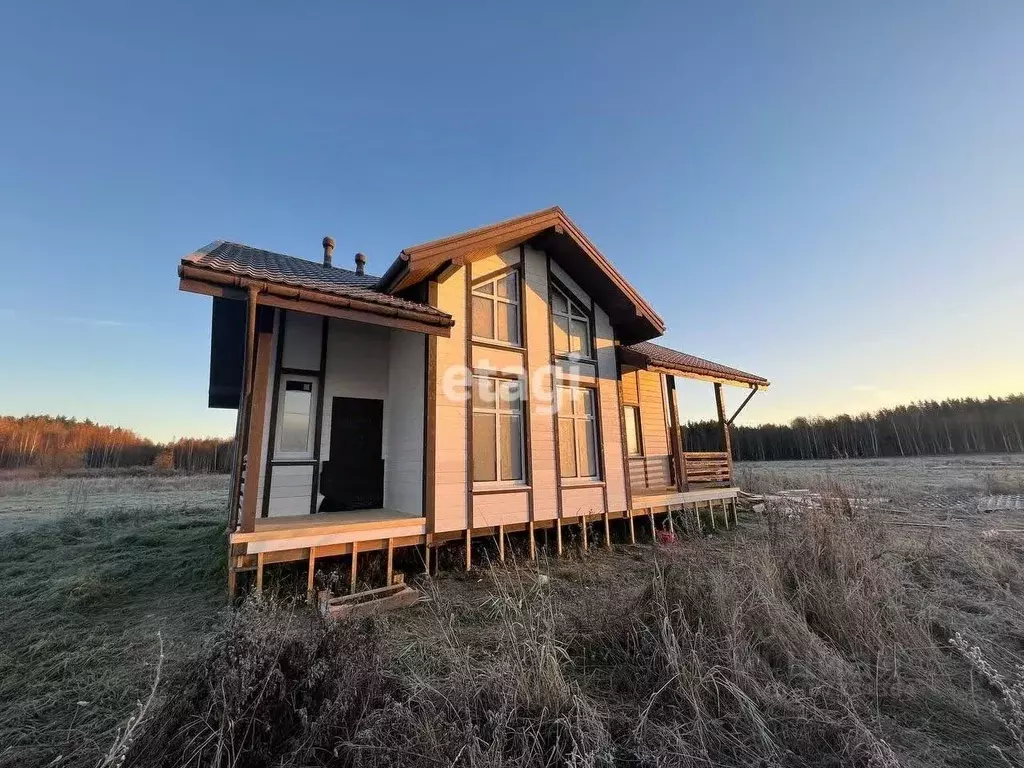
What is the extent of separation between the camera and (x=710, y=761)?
7.72ft

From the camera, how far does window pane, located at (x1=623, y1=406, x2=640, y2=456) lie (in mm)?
11359

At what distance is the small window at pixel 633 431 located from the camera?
11.4 m

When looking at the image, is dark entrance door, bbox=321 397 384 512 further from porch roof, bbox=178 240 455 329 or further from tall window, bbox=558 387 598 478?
tall window, bbox=558 387 598 478

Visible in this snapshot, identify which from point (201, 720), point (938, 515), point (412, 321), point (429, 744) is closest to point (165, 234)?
point (412, 321)

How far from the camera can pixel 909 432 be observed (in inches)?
1610

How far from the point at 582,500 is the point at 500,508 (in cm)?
197

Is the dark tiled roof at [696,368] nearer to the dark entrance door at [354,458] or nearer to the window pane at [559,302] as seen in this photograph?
the window pane at [559,302]

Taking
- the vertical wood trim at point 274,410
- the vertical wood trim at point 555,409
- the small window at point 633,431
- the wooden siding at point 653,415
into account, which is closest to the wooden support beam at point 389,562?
the vertical wood trim at point 274,410

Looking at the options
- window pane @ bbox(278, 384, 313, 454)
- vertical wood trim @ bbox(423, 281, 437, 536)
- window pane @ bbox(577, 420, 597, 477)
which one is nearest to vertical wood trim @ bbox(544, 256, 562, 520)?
window pane @ bbox(577, 420, 597, 477)

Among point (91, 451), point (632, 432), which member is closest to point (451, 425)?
point (632, 432)

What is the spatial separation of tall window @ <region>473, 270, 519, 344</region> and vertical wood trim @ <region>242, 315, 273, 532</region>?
3.47 m

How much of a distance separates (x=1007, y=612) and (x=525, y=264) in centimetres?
842

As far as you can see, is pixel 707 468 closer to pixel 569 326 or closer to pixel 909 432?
pixel 569 326

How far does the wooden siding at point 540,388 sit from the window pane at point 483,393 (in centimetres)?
84
